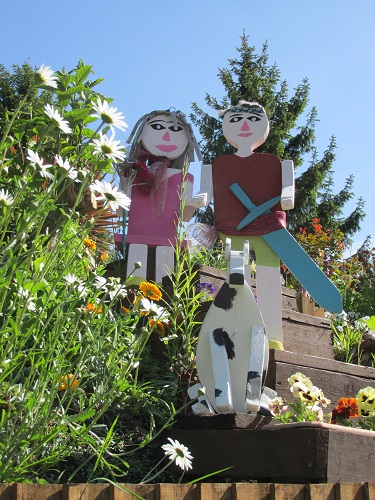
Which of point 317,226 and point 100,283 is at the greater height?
point 317,226

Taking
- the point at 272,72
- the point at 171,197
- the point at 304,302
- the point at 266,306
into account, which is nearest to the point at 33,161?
the point at 266,306

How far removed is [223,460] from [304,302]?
2.72 metres

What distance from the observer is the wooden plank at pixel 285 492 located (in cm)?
237

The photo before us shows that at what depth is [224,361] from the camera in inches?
128

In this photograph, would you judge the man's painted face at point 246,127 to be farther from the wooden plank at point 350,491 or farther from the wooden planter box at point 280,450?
the wooden plank at point 350,491

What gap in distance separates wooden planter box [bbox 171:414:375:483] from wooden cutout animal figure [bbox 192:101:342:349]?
105 cm

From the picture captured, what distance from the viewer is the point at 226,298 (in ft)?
11.1

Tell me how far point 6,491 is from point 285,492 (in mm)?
884

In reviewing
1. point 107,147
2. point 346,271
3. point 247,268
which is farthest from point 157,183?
point 346,271

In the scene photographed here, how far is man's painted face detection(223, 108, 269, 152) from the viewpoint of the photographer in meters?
4.76

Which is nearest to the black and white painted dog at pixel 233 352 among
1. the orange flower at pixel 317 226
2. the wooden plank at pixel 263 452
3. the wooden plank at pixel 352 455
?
the wooden plank at pixel 263 452

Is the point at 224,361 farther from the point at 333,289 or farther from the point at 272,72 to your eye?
the point at 272,72

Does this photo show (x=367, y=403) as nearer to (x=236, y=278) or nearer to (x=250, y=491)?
(x=236, y=278)

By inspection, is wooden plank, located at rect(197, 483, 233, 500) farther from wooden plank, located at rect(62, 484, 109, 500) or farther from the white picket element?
the white picket element
